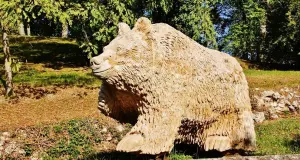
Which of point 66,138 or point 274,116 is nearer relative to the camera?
point 66,138

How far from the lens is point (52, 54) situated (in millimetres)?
26734

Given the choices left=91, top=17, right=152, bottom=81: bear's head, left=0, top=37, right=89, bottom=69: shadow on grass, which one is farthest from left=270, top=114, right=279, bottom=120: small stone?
left=91, top=17, right=152, bottom=81: bear's head

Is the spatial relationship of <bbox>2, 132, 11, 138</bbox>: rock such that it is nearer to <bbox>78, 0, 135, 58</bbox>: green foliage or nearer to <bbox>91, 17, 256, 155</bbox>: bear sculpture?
<bbox>91, 17, 256, 155</bbox>: bear sculpture

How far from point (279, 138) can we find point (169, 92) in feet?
24.0

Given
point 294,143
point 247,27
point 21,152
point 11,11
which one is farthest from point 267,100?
point 247,27

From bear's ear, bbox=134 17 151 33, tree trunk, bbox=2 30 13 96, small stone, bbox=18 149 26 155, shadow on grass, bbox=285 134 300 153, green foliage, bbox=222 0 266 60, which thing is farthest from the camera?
green foliage, bbox=222 0 266 60

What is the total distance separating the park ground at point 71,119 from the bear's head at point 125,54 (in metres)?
2.32

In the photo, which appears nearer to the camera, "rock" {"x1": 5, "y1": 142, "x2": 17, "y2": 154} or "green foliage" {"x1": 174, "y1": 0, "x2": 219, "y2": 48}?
"rock" {"x1": 5, "y1": 142, "x2": 17, "y2": 154}

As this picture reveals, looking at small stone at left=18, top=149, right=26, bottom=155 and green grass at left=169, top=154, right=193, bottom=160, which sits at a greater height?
green grass at left=169, top=154, right=193, bottom=160

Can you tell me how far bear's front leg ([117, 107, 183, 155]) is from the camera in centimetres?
629

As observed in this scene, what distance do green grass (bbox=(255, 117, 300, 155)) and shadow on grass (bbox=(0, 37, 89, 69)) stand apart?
12727mm

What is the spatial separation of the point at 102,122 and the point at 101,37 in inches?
333

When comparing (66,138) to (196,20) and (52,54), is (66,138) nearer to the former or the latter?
(196,20)

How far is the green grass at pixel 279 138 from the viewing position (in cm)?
1017
